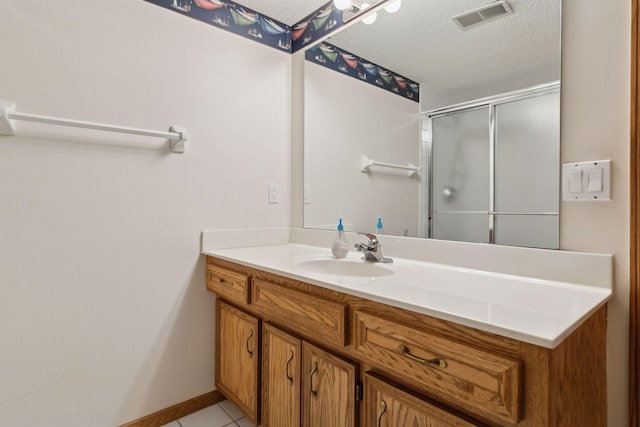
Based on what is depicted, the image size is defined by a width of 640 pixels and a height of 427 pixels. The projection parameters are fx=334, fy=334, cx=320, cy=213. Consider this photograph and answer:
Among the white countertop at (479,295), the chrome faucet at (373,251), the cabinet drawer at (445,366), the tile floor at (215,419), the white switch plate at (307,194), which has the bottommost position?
the tile floor at (215,419)

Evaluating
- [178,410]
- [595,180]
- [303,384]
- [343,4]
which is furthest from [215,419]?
[343,4]

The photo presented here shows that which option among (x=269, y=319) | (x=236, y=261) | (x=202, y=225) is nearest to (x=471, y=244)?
(x=269, y=319)

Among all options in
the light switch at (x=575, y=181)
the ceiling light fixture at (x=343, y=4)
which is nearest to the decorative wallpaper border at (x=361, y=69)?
the ceiling light fixture at (x=343, y=4)

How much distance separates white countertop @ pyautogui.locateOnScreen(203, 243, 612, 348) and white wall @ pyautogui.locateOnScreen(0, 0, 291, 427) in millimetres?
510

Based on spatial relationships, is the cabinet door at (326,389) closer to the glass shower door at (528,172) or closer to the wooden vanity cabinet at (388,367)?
the wooden vanity cabinet at (388,367)

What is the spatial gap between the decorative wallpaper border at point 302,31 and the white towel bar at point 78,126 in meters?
0.61

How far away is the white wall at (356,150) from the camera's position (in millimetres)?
1525

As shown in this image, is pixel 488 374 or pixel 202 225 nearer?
pixel 488 374

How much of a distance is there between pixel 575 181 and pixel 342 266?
2.93 ft

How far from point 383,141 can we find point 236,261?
2.96ft

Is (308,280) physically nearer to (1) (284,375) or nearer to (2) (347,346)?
(2) (347,346)

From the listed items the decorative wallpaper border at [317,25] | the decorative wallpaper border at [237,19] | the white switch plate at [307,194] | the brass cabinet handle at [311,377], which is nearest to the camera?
the brass cabinet handle at [311,377]

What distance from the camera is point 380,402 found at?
0.94 m

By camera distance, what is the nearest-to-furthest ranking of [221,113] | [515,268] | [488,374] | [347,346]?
[488,374] < [347,346] < [515,268] < [221,113]
